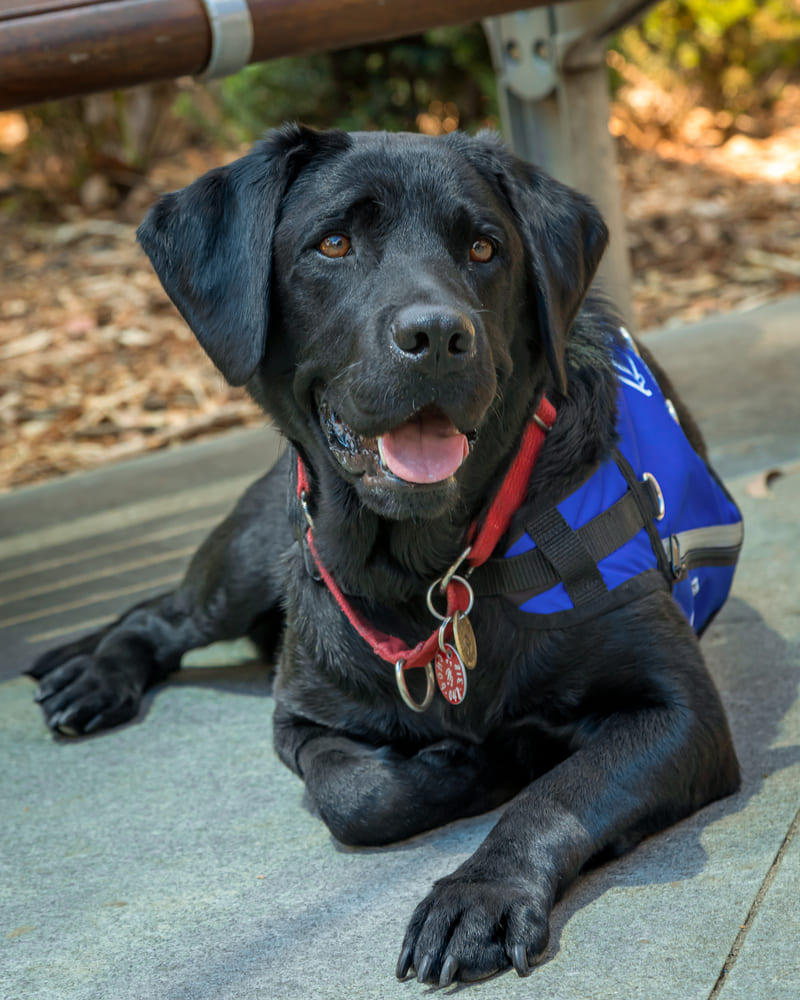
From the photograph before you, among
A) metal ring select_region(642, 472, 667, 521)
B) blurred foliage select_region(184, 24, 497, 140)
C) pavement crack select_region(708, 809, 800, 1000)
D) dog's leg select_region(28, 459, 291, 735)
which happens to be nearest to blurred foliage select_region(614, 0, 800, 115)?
blurred foliage select_region(184, 24, 497, 140)

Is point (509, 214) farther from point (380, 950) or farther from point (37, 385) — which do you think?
point (37, 385)

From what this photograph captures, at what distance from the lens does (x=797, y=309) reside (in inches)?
257

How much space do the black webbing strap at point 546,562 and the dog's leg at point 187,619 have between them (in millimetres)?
844

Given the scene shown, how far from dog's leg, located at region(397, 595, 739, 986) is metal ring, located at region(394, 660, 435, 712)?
314mm

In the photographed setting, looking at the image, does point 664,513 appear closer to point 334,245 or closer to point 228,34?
point 334,245

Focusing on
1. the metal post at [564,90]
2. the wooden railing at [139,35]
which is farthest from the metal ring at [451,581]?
the metal post at [564,90]

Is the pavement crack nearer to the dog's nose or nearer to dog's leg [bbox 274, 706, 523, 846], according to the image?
dog's leg [bbox 274, 706, 523, 846]

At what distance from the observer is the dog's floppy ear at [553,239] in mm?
2617

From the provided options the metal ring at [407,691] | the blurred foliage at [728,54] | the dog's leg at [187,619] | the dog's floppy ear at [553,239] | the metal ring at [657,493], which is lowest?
the blurred foliage at [728,54]

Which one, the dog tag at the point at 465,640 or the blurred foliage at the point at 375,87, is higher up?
the dog tag at the point at 465,640

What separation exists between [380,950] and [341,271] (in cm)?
127

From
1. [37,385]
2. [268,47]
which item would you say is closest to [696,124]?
[37,385]

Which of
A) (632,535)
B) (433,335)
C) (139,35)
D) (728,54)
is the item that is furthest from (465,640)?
(728,54)

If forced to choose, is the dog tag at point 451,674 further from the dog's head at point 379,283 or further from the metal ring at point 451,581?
the dog's head at point 379,283
